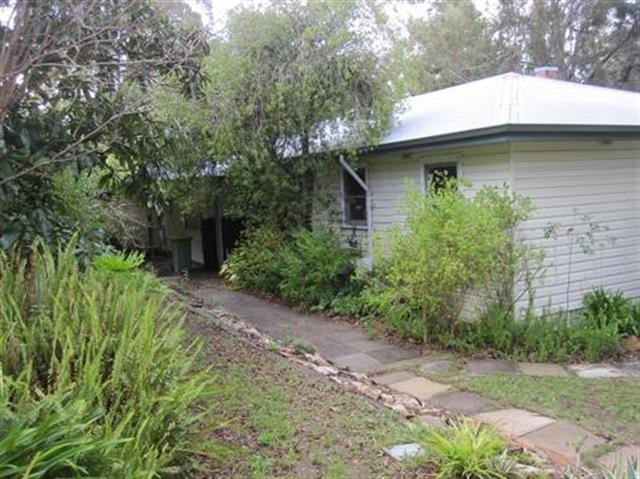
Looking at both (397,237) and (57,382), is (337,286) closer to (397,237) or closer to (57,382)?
(397,237)

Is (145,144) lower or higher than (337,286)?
higher

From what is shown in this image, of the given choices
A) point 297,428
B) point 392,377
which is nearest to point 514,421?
point 392,377

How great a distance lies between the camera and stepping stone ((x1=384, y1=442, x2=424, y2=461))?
3592mm

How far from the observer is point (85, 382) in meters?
2.85

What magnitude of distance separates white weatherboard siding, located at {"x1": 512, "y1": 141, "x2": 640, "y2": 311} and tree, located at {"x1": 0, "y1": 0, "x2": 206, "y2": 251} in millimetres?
4559

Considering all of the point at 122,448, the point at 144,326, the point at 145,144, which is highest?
the point at 145,144

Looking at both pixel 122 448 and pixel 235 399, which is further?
pixel 235 399

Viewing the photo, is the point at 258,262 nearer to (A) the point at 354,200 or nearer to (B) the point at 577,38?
(A) the point at 354,200

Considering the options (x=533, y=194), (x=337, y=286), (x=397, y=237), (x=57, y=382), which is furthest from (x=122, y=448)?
(x=337, y=286)

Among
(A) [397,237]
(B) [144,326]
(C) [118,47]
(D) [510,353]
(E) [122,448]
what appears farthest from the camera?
(A) [397,237]

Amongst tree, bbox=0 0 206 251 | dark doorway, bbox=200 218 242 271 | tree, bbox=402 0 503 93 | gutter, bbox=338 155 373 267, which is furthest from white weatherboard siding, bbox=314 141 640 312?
tree, bbox=402 0 503 93

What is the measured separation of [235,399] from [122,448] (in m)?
1.77

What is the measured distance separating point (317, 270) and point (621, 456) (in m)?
5.88

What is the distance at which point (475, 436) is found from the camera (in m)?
3.62
